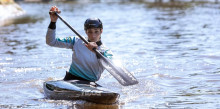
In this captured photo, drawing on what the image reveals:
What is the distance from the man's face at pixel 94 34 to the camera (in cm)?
786

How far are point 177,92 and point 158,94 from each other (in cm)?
33

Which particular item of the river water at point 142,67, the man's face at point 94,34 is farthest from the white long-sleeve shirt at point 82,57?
the river water at point 142,67

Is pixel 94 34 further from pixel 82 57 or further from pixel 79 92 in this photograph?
pixel 79 92

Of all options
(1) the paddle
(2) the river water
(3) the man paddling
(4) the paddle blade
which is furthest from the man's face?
(2) the river water

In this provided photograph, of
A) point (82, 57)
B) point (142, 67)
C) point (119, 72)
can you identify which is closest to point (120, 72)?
point (119, 72)

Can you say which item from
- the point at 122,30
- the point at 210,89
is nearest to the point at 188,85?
the point at 210,89

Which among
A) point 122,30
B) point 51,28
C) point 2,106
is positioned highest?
point 51,28

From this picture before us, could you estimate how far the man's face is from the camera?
786 cm

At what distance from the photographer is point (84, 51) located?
8.00 metres

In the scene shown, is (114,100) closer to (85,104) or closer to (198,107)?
(85,104)

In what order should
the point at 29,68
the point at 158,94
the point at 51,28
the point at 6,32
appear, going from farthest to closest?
1. the point at 6,32
2. the point at 29,68
3. the point at 158,94
4. the point at 51,28

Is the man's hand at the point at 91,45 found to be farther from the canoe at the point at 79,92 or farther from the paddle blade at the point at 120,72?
the canoe at the point at 79,92

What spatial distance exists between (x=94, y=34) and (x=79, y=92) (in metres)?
0.92

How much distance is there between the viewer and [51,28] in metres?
7.93
